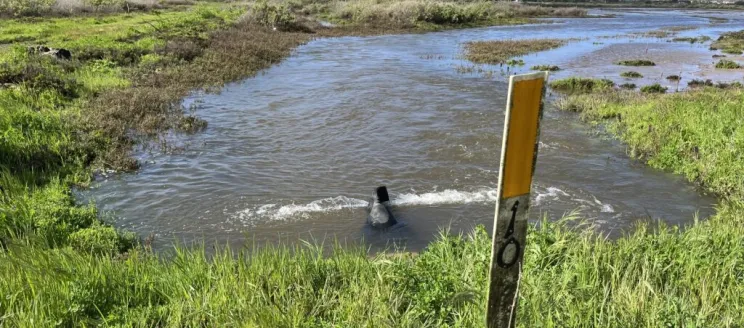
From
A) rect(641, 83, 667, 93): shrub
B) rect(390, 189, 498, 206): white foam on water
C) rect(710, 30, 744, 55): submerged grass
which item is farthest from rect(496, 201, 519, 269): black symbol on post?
rect(710, 30, 744, 55): submerged grass

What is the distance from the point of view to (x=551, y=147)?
1158 cm

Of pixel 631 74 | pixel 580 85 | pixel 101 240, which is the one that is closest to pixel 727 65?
pixel 631 74

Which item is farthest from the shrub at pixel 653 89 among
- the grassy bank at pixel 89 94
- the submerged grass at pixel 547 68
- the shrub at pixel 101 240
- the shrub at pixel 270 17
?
the shrub at pixel 270 17

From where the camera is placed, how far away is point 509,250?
274cm

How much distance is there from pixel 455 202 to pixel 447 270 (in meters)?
4.00

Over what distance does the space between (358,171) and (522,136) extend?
25.7 feet

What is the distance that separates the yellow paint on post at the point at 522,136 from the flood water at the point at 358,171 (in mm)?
4780

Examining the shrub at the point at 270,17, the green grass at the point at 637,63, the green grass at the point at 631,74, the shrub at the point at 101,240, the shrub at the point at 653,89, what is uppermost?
the shrub at the point at 270,17

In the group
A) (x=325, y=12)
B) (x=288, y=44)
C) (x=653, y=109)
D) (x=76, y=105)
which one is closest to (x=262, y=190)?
(x=76, y=105)

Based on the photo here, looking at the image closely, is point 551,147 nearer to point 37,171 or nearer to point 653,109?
point 653,109

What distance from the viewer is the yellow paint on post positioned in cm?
236

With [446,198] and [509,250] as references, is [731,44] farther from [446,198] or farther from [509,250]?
[509,250]

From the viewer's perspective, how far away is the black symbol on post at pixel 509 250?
8.77 feet

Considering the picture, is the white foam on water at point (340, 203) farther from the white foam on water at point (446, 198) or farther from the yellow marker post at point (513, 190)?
the yellow marker post at point (513, 190)
